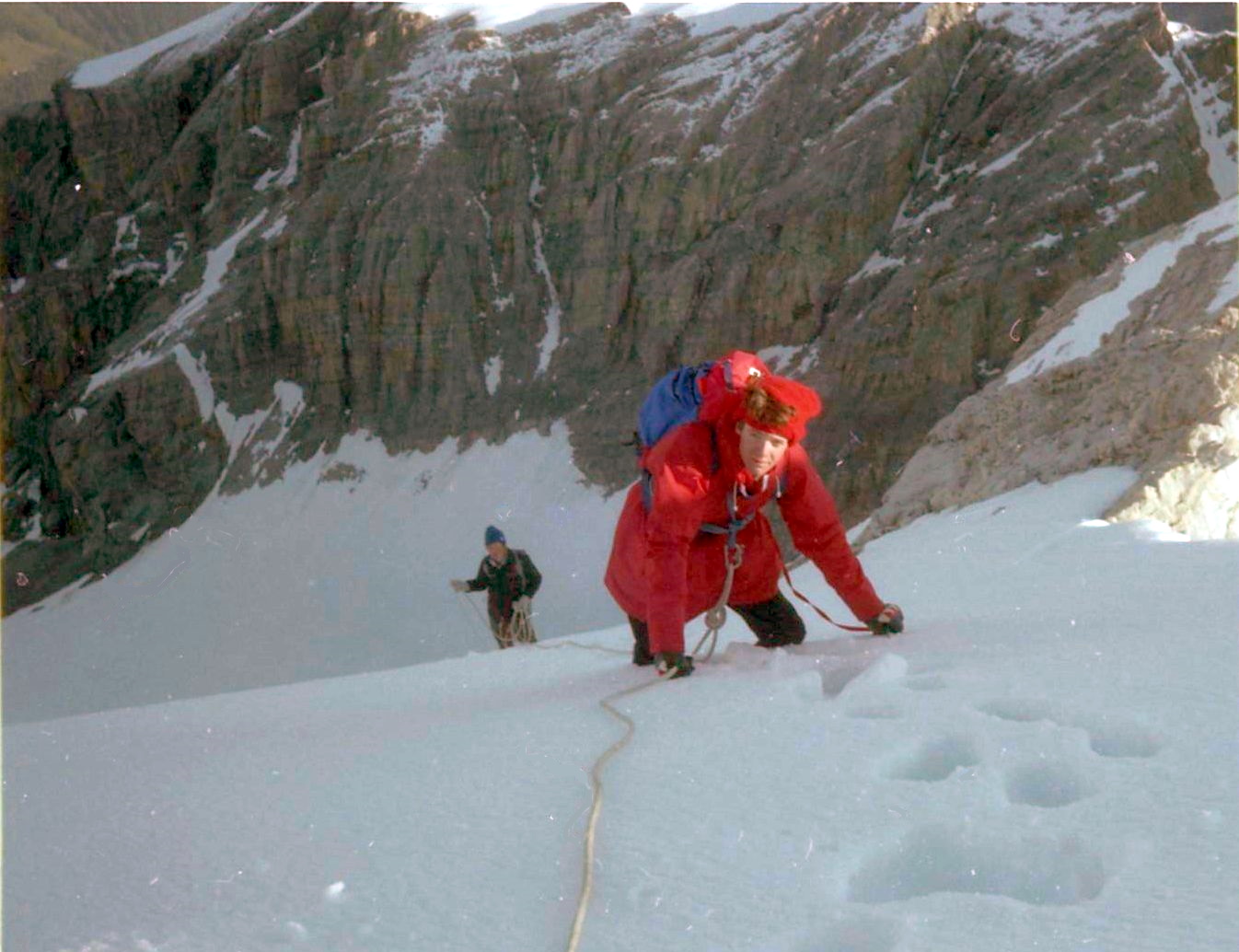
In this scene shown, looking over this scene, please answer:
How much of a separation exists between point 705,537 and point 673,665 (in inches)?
20.4

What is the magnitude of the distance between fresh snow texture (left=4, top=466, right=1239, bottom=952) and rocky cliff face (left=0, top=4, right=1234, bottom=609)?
18.1 m

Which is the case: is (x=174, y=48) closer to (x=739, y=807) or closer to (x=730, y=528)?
(x=730, y=528)

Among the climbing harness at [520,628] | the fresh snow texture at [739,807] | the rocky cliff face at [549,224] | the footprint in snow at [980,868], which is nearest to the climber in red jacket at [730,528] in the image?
the fresh snow texture at [739,807]

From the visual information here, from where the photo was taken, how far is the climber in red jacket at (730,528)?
3172mm

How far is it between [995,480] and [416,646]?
16.4 metres

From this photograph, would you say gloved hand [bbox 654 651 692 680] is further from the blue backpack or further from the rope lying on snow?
the blue backpack

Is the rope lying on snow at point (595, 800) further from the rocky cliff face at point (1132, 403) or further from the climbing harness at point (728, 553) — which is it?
the rocky cliff face at point (1132, 403)

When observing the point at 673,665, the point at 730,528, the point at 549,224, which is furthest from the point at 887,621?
the point at 549,224

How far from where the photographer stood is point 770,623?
12.9 feet

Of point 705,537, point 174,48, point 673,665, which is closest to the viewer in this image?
point 673,665

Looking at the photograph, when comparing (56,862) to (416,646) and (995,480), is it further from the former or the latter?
(416,646)

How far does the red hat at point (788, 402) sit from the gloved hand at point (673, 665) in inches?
29.7

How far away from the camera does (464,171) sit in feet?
98.2

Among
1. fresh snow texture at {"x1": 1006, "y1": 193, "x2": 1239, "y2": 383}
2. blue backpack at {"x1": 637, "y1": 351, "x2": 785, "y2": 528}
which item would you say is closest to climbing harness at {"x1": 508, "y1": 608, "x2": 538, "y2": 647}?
fresh snow texture at {"x1": 1006, "y1": 193, "x2": 1239, "y2": 383}
